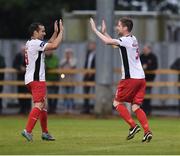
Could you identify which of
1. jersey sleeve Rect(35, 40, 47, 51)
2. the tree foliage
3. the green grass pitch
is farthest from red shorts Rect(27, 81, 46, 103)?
the tree foliage

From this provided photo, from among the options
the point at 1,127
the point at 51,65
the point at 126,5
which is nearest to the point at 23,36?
the point at 126,5

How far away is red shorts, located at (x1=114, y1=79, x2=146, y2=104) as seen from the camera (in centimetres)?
1600

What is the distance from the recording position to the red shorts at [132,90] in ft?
52.5

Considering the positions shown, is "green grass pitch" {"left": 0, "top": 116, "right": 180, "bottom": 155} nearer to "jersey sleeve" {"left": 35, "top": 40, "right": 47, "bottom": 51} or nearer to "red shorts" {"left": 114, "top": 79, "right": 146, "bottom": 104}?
"red shorts" {"left": 114, "top": 79, "right": 146, "bottom": 104}

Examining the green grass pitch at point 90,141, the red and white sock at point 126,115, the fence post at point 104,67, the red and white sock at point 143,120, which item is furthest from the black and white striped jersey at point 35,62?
the fence post at point 104,67

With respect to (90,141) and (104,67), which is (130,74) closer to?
(90,141)

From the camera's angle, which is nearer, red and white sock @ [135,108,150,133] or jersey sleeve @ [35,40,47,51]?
red and white sock @ [135,108,150,133]

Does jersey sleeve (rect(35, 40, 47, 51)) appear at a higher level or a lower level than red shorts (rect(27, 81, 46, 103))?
higher

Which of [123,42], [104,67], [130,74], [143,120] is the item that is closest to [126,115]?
[143,120]

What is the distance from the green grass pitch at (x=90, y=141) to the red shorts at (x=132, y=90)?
2.37ft

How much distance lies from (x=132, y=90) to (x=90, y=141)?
1163 millimetres

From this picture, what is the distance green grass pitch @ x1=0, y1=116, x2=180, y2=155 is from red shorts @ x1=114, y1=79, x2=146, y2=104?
722 millimetres

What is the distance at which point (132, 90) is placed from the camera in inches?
631

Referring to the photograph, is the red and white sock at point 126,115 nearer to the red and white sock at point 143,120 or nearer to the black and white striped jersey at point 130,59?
the red and white sock at point 143,120
